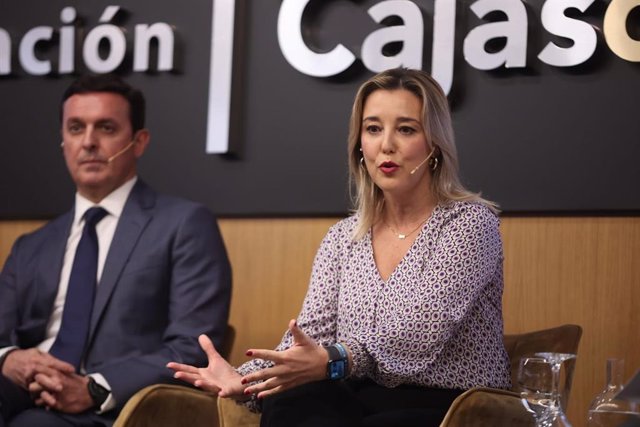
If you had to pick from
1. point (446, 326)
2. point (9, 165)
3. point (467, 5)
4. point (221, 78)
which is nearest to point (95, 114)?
point (221, 78)

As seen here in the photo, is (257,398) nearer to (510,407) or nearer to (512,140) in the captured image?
(510,407)

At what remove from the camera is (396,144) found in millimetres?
3455

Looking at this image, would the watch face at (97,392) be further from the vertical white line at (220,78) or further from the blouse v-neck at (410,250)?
the vertical white line at (220,78)

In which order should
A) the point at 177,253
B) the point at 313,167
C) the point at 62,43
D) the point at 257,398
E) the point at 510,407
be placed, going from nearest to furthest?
1. the point at 510,407
2. the point at 257,398
3. the point at 177,253
4. the point at 313,167
5. the point at 62,43

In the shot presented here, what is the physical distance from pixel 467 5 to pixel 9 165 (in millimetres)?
2354

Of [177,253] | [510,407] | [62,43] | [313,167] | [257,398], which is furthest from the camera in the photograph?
[62,43]

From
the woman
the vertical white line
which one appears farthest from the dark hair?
the woman

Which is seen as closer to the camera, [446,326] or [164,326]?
[446,326]

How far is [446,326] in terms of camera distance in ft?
10.4

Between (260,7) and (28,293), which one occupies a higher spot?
(260,7)

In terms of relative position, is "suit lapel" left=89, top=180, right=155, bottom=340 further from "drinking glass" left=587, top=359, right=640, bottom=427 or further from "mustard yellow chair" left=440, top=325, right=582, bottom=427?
"drinking glass" left=587, top=359, right=640, bottom=427

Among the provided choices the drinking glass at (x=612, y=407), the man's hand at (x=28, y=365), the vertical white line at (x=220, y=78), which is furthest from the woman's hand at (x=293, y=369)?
the vertical white line at (x=220, y=78)

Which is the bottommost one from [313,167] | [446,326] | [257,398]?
[257,398]

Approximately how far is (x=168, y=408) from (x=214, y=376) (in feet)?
1.00
